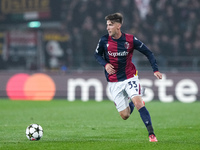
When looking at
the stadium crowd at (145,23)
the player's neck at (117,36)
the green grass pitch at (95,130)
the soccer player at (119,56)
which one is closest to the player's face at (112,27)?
the soccer player at (119,56)

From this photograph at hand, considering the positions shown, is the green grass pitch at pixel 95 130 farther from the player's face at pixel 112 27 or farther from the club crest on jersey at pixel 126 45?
the player's face at pixel 112 27

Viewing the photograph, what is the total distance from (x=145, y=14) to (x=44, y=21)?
4472 millimetres

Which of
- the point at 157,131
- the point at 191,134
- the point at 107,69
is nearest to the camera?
the point at 107,69

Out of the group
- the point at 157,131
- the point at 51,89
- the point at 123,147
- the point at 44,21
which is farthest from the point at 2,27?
the point at 123,147

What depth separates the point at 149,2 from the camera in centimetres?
2127

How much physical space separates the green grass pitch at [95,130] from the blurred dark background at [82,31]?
202 inches

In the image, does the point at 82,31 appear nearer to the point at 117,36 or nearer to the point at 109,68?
the point at 117,36

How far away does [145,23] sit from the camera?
68.1 ft

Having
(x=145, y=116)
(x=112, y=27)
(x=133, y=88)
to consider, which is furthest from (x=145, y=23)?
(x=145, y=116)

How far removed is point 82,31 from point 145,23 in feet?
9.11

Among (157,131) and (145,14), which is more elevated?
(145,14)

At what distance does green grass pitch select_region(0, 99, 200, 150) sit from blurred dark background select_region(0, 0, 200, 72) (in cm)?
512

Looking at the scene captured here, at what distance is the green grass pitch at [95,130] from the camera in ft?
22.6

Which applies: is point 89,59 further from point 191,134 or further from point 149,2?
point 191,134
